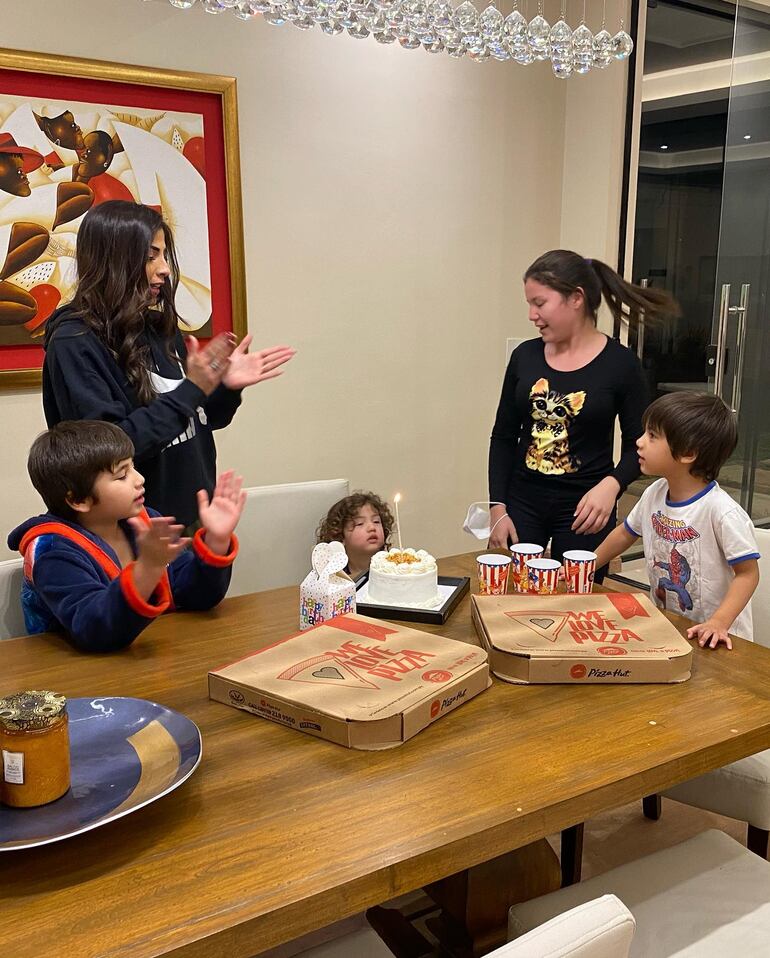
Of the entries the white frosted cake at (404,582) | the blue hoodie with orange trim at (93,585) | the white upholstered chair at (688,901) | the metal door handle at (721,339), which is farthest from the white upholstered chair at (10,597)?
the metal door handle at (721,339)

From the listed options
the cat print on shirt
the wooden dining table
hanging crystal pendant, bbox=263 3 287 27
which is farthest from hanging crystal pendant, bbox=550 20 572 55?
the wooden dining table

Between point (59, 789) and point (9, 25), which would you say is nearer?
point (59, 789)

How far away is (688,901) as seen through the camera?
1.31m

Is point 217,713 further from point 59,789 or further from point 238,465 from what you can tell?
point 238,465

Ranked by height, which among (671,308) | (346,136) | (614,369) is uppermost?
(346,136)

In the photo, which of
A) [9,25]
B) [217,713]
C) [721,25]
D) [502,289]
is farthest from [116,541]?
[721,25]

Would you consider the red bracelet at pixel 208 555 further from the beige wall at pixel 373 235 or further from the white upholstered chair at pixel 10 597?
the beige wall at pixel 373 235

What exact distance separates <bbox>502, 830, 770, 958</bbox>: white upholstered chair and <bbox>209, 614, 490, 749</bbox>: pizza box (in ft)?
1.07

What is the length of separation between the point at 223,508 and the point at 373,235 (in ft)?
6.63

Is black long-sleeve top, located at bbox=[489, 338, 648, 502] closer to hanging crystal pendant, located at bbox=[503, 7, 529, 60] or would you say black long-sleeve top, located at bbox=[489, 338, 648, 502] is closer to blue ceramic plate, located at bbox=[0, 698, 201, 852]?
hanging crystal pendant, located at bbox=[503, 7, 529, 60]

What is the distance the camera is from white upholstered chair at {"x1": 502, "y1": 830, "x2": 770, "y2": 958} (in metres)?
1.23

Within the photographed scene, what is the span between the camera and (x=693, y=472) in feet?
6.38

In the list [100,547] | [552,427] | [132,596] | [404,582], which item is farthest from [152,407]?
[552,427]

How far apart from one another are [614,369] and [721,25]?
248 cm
